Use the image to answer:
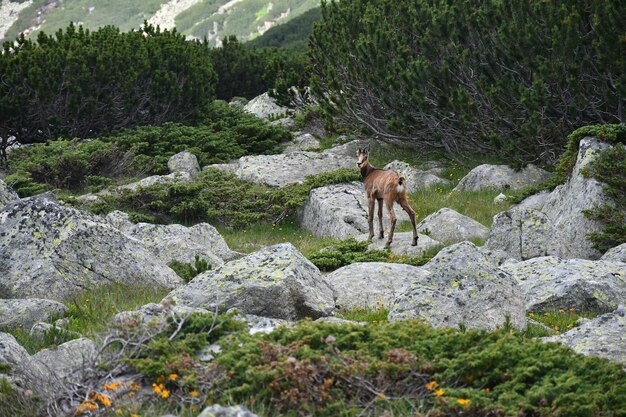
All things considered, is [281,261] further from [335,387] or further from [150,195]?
[150,195]

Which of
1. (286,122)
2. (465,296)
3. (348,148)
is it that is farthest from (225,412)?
(286,122)

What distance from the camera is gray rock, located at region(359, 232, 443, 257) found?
50.0ft

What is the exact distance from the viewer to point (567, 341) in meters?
8.17

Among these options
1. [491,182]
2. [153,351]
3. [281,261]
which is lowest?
[491,182]

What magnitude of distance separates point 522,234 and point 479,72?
31.3 feet

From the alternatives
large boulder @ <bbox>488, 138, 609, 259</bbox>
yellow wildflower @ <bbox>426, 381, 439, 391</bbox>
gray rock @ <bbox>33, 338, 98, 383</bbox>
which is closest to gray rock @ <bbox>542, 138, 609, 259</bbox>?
large boulder @ <bbox>488, 138, 609, 259</bbox>

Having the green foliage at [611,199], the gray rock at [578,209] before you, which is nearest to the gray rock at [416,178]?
the gray rock at [578,209]

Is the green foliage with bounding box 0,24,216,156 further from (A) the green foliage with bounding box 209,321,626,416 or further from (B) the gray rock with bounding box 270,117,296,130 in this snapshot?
(A) the green foliage with bounding box 209,321,626,416

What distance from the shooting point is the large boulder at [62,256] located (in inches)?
461

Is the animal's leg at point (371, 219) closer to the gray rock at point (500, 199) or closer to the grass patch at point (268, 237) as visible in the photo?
the grass patch at point (268, 237)

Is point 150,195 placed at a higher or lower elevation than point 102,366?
lower

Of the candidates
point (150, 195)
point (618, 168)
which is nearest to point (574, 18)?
point (618, 168)

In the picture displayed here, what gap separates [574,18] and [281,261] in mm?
12446

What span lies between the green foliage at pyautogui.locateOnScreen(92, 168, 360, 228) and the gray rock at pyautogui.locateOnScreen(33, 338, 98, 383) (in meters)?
11.7
